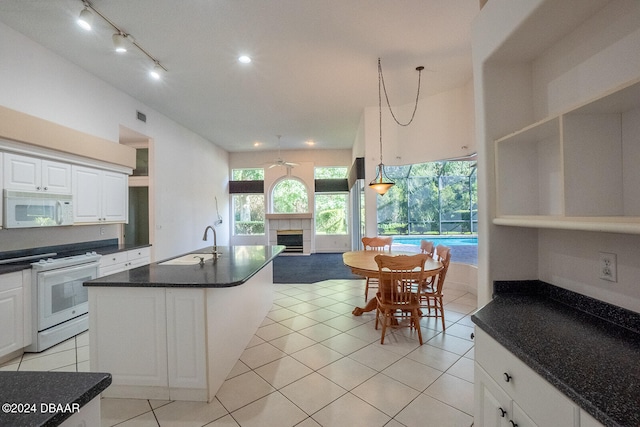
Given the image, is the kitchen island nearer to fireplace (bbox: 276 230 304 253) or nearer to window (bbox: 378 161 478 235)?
window (bbox: 378 161 478 235)

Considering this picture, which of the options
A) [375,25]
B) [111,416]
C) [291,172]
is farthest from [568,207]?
[291,172]

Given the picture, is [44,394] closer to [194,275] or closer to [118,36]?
[194,275]

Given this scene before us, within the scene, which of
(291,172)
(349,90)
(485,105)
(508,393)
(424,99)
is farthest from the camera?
(291,172)

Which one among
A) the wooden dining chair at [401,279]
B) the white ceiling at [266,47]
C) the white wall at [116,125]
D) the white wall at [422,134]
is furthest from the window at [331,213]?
the wooden dining chair at [401,279]

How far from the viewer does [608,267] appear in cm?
115

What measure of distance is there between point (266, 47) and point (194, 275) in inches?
107

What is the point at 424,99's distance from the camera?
4664 millimetres

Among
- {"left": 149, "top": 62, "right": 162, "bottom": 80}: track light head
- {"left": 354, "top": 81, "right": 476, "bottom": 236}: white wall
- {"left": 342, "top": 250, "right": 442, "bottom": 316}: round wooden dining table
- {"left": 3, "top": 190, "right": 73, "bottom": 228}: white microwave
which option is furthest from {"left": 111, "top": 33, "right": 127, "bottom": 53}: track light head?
{"left": 354, "top": 81, "right": 476, "bottom": 236}: white wall

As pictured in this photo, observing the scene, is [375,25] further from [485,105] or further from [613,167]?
[613,167]

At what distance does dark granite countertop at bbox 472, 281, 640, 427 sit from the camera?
0.71m

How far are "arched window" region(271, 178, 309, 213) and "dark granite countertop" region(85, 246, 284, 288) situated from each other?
19.6 ft

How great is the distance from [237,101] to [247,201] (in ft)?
15.2

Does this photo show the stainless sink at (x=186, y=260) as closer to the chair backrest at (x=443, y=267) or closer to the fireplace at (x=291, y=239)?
the chair backrest at (x=443, y=267)

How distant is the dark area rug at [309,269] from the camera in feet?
17.5
